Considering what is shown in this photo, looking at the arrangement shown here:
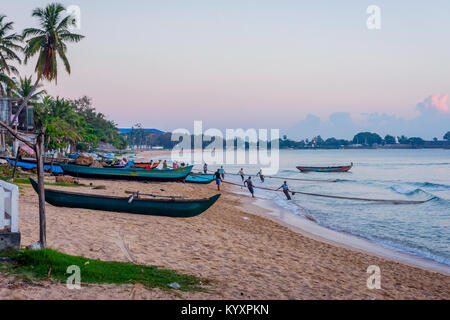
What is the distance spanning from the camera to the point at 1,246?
19.8 feet

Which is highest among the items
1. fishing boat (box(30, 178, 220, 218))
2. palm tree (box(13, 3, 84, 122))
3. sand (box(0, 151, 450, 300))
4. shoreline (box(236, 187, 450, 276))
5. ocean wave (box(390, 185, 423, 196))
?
palm tree (box(13, 3, 84, 122))

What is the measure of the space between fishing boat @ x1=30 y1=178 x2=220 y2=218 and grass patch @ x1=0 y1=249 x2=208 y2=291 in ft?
19.4

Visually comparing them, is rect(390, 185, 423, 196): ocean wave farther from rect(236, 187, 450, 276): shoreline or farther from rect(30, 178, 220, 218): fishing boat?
rect(30, 178, 220, 218): fishing boat

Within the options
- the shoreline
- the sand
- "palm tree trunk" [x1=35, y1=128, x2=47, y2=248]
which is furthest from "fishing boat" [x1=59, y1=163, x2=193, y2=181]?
"palm tree trunk" [x1=35, y1=128, x2=47, y2=248]

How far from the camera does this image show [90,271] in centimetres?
569

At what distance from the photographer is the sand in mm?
Answer: 5480

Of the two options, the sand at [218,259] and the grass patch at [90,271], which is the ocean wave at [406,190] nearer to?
the sand at [218,259]

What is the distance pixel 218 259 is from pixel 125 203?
17.5ft

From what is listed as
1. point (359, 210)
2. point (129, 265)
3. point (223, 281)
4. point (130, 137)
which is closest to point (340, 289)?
point (223, 281)

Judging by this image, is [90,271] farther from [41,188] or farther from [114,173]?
[114,173]

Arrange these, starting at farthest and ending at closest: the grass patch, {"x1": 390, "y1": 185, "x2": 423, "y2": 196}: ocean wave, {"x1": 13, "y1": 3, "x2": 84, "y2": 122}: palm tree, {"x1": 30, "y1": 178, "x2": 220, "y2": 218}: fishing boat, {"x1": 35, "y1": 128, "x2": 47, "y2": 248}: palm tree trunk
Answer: {"x1": 390, "y1": 185, "x2": 423, "y2": 196}: ocean wave, {"x1": 13, "y1": 3, "x2": 84, "y2": 122}: palm tree, {"x1": 30, "y1": 178, "x2": 220, "y2": 218}: fishing boat, {"x1": 35, "y1": 128, "x2": 47, "y2": 248}: palm tree trunk, the grass patch

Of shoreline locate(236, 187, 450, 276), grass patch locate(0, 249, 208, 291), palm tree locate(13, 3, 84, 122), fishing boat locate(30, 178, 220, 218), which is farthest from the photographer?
palm tree locate(13, 3, 84, 122)

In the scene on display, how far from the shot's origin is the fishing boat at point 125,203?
12.3 metres
